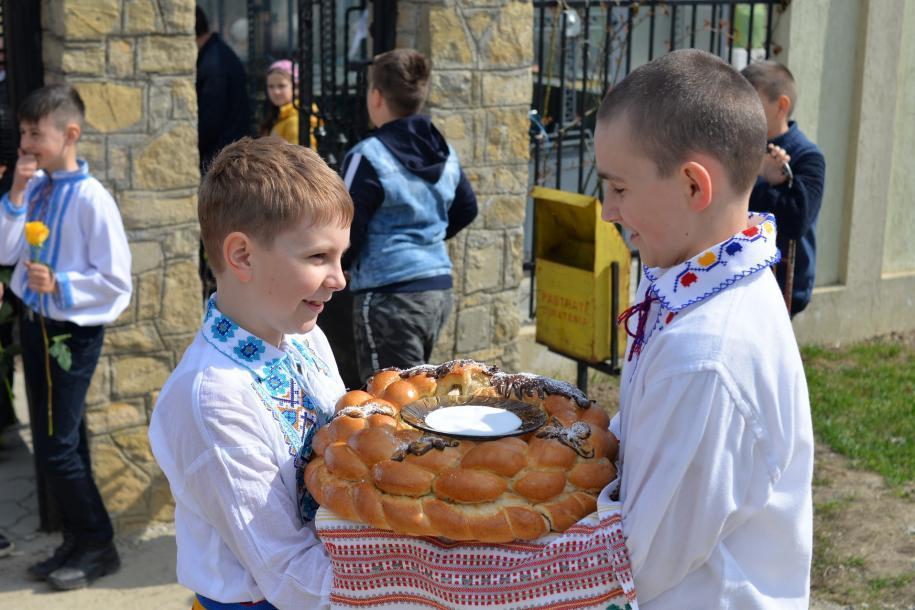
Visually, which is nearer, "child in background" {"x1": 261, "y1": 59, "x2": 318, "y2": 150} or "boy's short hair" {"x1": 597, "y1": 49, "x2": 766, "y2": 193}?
"boy's short hair" {"x1": 597, "y1": 49, "x2": 766, "y2": 193}

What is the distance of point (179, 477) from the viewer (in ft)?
6.63

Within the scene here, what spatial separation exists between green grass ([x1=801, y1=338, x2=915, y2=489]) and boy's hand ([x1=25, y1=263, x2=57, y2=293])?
403 cm

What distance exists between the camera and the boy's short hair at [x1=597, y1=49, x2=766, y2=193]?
1.82 meters

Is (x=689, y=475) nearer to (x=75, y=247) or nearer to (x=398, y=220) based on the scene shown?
(x=398, y=220)

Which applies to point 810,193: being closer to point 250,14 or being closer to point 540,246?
point 540,246

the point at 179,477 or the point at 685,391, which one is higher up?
the point at 685,391

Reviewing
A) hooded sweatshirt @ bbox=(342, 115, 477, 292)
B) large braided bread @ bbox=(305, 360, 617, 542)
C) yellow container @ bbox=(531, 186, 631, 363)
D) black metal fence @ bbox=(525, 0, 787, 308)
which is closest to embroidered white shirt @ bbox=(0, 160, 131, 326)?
hooded sweatshirt @ bbox=(342, 115, 477, 292)

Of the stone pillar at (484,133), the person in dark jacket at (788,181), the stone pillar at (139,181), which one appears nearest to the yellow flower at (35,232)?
the stone pillar at (139,181)

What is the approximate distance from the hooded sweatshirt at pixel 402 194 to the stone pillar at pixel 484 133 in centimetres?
87

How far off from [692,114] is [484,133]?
4.07 metres

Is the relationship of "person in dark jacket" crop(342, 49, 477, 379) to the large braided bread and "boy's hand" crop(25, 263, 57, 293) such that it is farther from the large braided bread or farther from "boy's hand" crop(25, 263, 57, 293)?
the large braided bread

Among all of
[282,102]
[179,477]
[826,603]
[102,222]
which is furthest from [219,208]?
[282,102]

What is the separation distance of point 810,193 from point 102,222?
117 inches

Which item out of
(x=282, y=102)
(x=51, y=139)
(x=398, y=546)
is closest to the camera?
(x=398, y=546)
